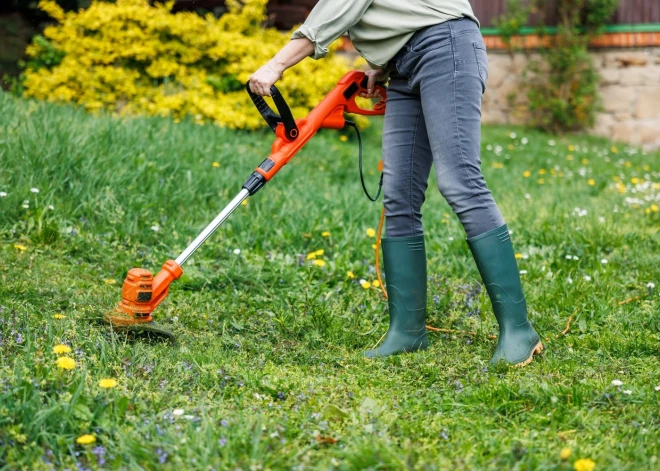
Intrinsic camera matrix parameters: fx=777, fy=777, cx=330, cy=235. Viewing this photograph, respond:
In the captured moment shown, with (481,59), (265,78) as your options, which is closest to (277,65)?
(265,78)

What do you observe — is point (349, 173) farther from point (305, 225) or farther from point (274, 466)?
point (274, 466)

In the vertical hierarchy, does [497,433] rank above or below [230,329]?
above

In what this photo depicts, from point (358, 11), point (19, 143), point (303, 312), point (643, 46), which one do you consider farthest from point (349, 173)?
point (643, 46)

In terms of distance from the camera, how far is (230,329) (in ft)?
9.71

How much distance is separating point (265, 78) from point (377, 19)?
15.9 inches

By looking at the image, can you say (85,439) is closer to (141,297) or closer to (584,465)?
(141,297)

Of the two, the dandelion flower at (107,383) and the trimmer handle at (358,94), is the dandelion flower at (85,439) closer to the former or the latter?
the dandelion flower at (107,383)

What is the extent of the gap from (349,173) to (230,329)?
2.88 metres

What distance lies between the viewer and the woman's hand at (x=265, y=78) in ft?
7.97

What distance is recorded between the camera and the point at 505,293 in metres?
2.56

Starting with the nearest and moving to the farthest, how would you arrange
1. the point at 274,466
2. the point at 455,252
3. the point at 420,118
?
the point at 274,466 → the point at 420,118 → the point at 455,252

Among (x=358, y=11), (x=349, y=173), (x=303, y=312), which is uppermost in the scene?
(x=358, y=11)

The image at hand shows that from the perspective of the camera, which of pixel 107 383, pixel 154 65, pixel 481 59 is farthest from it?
pixel 154 65

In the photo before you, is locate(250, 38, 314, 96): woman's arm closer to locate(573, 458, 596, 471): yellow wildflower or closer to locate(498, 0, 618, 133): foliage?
locate(573, 458, 596, 471): yellow wildflower
